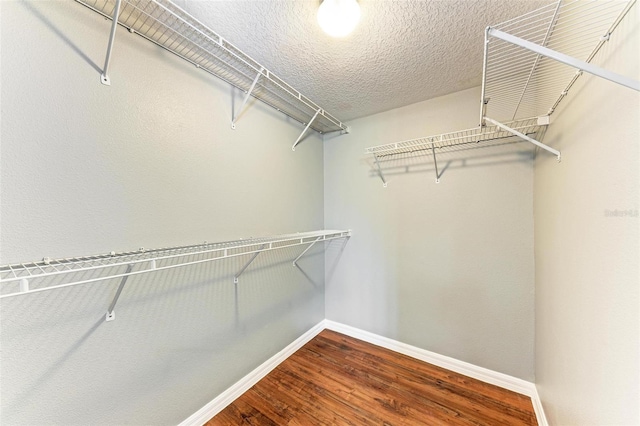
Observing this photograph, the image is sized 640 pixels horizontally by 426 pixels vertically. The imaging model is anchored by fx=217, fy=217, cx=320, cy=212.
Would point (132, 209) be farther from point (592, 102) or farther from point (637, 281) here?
point (592, 102)

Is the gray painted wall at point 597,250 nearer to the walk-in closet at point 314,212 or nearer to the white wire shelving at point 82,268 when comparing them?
the walk-in closet at point 314,212

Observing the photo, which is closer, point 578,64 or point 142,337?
point 578,64

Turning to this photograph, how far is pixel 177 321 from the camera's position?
3.90 ft

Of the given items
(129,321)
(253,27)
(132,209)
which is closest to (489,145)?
(253,27)

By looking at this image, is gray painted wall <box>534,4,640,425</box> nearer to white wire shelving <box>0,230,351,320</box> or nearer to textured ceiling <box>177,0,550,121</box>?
textured ceiling <box>177,0,550,121</box>

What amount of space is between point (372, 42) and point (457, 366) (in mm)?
2302

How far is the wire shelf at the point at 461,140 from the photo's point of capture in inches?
55.1

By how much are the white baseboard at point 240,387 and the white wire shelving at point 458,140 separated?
66.0 inches

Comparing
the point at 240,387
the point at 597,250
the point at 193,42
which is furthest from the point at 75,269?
the point at 597,250

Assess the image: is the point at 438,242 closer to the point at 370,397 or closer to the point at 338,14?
the point at 370,397

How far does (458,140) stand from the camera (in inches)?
65.1

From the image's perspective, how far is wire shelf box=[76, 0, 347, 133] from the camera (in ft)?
3.09

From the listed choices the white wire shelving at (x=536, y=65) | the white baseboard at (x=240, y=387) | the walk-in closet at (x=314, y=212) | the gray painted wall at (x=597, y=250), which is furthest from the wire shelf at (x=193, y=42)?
the white baseboard at (x=240, y=387)

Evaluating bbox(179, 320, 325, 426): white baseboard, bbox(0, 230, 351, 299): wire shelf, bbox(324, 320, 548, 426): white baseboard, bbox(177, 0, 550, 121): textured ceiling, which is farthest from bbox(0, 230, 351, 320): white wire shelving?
bbox(324, 320, 548, 426): white baseboard
